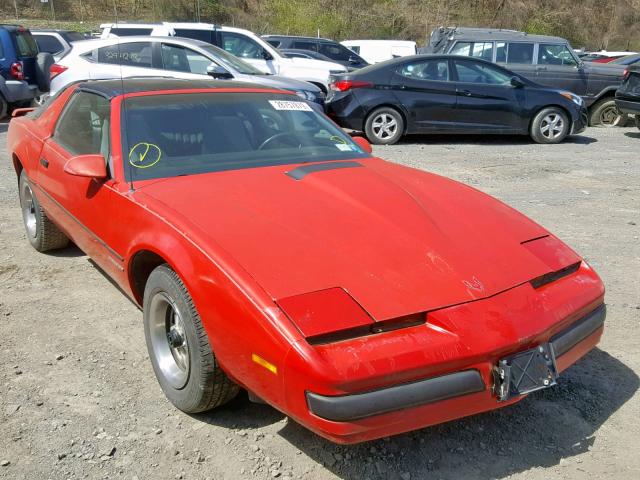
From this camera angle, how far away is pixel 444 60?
36.1 feet

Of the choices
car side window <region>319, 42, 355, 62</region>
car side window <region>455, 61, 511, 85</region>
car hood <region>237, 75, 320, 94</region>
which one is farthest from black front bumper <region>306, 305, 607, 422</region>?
car side window <region>319, 42, 355, 62</region>

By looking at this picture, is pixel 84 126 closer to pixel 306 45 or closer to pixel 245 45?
pixel 245 45

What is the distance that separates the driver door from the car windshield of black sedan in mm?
221

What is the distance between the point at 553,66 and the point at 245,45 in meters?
6.40

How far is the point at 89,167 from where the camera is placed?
356 centimetres

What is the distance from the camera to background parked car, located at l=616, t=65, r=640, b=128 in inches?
447

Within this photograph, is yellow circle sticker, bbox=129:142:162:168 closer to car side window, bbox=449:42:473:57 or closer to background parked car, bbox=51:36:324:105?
background parked car, bbox=51:36:324:105

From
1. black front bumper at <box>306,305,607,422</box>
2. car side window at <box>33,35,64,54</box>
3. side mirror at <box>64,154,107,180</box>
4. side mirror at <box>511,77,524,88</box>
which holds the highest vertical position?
car side window at <box>33,35,64,54</box>

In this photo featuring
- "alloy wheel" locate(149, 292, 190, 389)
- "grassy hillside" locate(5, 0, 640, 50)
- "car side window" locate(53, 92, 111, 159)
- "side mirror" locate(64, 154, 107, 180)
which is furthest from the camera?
"grassy hillside" locate(5, 0, 640, 50)

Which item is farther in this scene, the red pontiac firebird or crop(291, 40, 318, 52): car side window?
crop(291, 40, 318, 52): car side window

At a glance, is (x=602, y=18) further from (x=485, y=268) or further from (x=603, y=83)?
(x=485, y=268)

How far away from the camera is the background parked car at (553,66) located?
13430 mm

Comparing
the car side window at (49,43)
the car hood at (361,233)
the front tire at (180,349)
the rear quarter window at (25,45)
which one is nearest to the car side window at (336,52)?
the car side window at (49,43)

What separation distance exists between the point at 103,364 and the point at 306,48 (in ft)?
56.2
